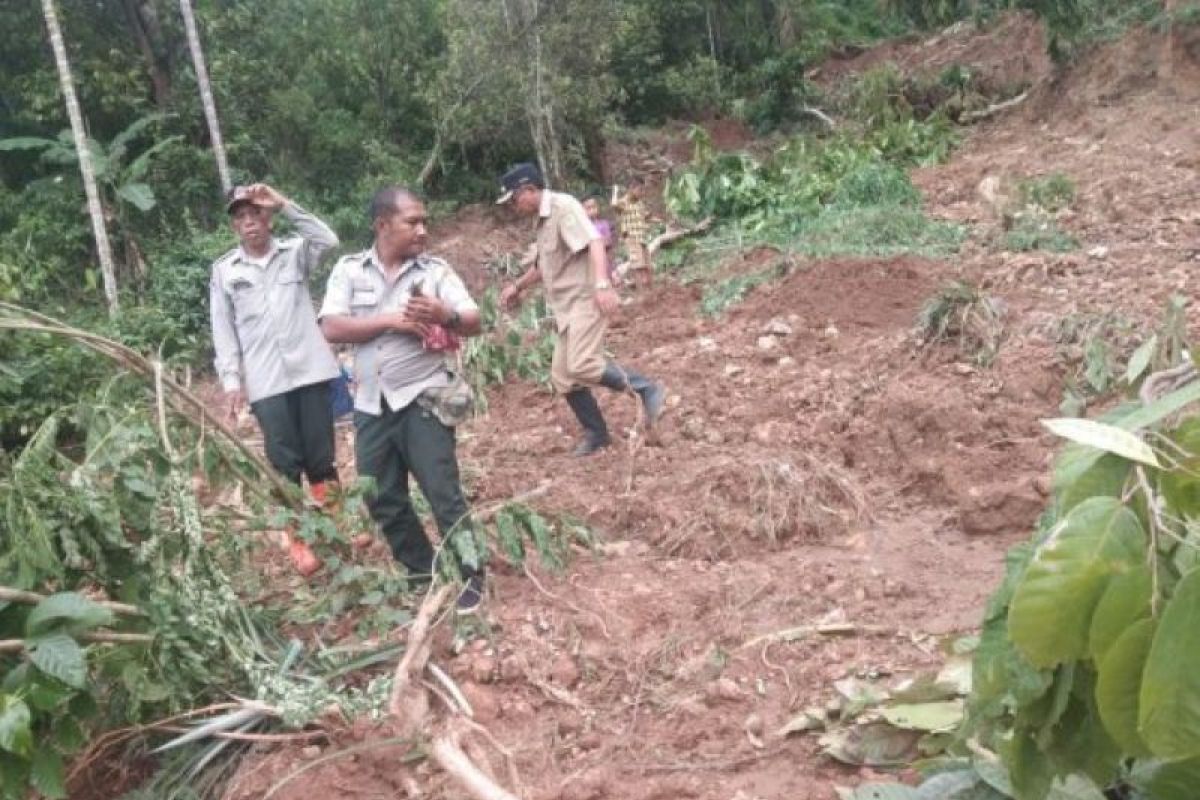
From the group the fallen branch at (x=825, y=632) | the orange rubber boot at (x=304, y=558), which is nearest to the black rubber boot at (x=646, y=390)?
the orange rubber boot at (x=304, y=558)

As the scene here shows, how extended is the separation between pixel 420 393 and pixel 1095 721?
8.64 feet

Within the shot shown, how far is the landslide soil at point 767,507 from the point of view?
9.42 ft

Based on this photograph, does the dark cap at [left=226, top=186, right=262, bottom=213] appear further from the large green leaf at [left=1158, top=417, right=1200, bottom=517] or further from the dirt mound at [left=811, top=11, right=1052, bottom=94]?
the dirt mound at [left=811, top=11, right=1052, bottom=94]

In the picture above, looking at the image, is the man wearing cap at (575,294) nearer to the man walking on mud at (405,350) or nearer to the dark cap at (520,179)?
the dark cap at (520,179)

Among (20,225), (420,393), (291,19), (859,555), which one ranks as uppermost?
(291,19)

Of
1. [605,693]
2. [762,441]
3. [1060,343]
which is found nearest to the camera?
[605,693]

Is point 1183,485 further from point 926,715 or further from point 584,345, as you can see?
point 584,345

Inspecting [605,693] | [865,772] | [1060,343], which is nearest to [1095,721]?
[865,772]

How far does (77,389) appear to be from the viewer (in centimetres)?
420

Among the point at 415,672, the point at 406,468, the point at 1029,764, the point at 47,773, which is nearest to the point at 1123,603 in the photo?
the point at 1029,764

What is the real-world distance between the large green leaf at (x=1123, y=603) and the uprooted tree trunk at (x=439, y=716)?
6.02 ft

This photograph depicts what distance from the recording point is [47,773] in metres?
2.45

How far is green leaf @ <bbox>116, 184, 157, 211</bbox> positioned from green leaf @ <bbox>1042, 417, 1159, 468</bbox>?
12.1m

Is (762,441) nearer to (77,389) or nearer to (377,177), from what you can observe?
(77,389)
